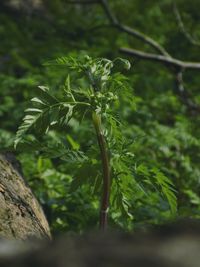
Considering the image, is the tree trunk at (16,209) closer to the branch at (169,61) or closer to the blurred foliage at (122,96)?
the blurred foliage at (122,96)

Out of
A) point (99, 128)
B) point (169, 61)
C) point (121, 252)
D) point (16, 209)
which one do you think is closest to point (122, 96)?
point (169, 61)

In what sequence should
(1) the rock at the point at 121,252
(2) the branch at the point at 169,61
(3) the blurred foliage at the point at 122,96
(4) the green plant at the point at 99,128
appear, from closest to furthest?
(1) the rock at the point at 121,252 → (4) the green plant at the point at 99,128 → (3) the blurred foliage at the point at 122,96 → (2) the branch at the point at 169,61

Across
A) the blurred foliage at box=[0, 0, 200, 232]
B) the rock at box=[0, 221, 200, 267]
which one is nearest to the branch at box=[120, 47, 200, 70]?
the blurred foliage at box=[0, 0, 200, 232]

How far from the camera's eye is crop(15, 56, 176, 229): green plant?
9.70 ft

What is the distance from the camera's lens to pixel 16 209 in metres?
2.96

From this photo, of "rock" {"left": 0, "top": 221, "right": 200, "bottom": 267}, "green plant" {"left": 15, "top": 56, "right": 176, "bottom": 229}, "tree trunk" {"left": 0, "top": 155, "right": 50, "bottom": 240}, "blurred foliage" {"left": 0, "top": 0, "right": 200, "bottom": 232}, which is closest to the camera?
"rock" {"left": 0, "top": 221, "right": 200, "bottom": 267}

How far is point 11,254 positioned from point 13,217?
1.59 metres

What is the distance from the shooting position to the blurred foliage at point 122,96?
15.0 feet

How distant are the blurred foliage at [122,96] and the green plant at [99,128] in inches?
2.9

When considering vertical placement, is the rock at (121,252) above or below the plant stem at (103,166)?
above

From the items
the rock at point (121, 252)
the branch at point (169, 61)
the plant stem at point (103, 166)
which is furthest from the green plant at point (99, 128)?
the branch at point (169, 61)

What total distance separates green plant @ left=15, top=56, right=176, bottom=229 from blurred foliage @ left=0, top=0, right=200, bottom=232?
7 cm

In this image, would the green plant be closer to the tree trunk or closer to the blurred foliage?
the blurred foliage

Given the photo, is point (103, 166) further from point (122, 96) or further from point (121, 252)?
point (122, 96)
